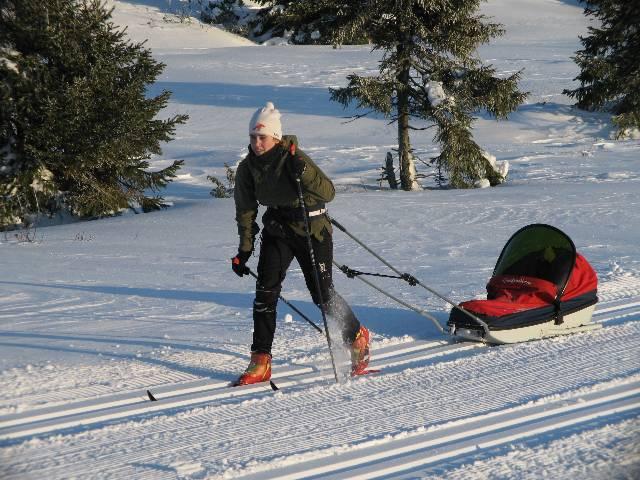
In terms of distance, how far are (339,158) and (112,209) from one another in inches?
351

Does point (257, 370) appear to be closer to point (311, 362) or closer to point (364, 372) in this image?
point (311, 362)

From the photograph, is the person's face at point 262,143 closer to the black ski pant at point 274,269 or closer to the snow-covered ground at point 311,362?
the black ski pant at point 274,269

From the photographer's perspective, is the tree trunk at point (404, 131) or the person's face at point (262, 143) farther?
the tree trunk at point (404, 131)

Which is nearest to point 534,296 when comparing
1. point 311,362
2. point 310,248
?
point 311,362

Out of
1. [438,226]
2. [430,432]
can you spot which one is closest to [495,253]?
[438,226]

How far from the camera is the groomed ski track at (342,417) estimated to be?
A: 4.58m

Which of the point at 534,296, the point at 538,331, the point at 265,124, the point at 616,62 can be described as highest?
the point at 616,62

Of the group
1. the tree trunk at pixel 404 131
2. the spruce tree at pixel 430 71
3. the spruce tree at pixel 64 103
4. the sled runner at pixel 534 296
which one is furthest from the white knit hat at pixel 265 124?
the tree trunk at pixel 404 131

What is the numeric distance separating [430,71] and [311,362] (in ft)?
38.7

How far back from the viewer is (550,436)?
480cm

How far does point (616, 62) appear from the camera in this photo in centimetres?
2345

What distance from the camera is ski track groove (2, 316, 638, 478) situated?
4773mm

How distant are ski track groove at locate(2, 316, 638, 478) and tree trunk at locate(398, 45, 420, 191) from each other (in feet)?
36.3

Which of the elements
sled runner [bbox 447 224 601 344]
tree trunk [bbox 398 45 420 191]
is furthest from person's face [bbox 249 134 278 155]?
tree trunk [bbox 398 45 420 191]
